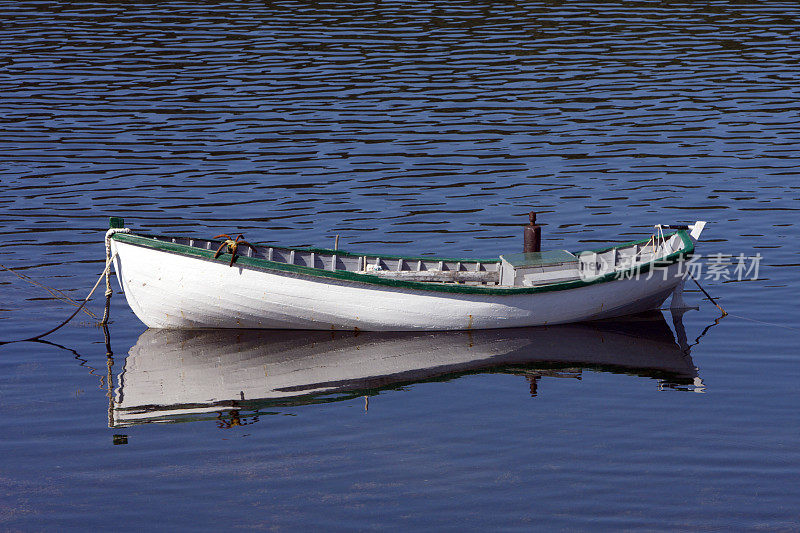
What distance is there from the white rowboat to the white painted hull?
0.06ft

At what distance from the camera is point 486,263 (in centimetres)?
2108

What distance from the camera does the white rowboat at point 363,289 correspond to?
1909cm

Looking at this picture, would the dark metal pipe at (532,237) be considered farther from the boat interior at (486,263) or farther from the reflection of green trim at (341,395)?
the reflection of green trim at (341,395)

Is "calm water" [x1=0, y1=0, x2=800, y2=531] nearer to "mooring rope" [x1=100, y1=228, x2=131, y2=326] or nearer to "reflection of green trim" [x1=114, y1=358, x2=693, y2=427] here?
"reflection of green trim" [x1=114, y1=358, x2=693, y2=427]

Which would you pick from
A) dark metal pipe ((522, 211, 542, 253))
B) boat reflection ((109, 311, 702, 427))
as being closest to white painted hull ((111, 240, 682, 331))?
boat reflection ((109, 311, 702, 427))

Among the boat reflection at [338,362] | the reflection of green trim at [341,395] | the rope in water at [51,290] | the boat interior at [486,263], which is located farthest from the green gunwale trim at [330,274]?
the rope in water at [51,290]

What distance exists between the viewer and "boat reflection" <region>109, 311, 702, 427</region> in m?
16.5

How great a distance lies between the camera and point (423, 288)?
62.8 ft

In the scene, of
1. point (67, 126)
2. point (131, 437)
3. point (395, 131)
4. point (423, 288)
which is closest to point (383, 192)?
point (395, 131)

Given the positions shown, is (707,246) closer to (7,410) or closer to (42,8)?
(7,410)

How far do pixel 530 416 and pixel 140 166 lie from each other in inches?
748

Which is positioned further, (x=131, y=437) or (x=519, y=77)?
(x=519, y=77)

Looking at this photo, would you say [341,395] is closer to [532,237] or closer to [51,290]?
[532,237]

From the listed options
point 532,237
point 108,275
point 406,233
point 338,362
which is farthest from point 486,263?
point 108,275
